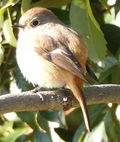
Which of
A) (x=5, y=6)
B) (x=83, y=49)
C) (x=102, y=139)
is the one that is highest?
(x=5, y=6)

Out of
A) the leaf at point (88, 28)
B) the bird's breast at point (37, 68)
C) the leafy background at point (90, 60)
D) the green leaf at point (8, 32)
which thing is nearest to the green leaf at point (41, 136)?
the leafy background at point (90, 60)

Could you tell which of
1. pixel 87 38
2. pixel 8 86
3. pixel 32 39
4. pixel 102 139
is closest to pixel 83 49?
pixel 87 38

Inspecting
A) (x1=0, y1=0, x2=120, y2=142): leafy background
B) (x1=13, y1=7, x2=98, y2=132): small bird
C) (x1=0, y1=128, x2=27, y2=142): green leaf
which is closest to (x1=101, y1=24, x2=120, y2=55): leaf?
(x1=0, y1=0, x2=120, y2=142): leafy background

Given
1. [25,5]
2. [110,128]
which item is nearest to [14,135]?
[110,128]

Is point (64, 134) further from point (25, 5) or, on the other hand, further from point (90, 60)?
point (25, 5)

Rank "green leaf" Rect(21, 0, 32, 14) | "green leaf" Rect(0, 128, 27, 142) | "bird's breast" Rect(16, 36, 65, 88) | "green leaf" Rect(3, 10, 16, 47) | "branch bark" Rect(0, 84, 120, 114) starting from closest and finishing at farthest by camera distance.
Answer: "branch bark" Rect(0, 84, 120, 114) → "bird's breast" Rect(16, 36, 65, 88) → "green leaf" Rect(21, 0, 32, 14) → "green leaf" Rect(3, 10, 16, 47) → "green leaf" Rect(0, 128, 27, 142)

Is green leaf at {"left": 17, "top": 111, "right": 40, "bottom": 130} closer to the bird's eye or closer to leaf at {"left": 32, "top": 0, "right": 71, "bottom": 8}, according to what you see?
the bird's eye

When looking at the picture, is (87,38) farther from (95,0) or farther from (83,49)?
(95,0)
